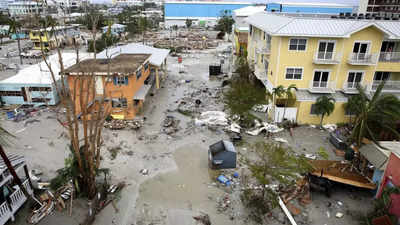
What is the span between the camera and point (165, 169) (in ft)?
48.1

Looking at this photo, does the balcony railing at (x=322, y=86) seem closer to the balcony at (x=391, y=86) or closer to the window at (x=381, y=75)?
the balcony at (x=391, y=86)

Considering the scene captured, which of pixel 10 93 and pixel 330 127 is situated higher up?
pixel 10 93

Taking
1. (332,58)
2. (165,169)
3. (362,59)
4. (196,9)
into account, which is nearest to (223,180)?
(165,169)

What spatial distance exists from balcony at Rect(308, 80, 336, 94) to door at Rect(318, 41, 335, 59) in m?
1.98

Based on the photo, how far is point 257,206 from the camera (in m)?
11.7

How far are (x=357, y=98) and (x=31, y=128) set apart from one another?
77.1 ft

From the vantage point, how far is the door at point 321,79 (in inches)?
810

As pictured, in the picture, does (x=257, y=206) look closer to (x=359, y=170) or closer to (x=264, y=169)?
(x=264, y=169)

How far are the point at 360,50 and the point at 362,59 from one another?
77cm

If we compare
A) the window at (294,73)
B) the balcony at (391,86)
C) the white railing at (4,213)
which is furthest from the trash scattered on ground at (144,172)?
the balcony at (391,86)

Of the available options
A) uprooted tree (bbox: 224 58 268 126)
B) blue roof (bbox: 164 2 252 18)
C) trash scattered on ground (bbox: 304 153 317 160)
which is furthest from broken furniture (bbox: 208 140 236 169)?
blue roof (bbox: 164 2 252 18)

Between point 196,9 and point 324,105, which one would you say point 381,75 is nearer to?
point 324,105

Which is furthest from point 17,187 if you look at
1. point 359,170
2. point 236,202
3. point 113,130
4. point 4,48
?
point 4,48

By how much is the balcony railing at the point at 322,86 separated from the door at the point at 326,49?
1.98 meters
